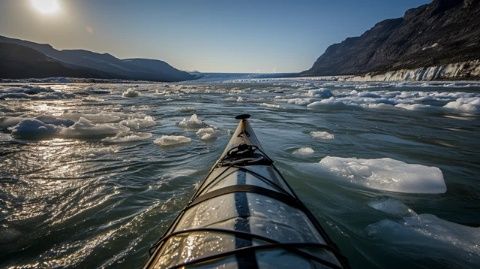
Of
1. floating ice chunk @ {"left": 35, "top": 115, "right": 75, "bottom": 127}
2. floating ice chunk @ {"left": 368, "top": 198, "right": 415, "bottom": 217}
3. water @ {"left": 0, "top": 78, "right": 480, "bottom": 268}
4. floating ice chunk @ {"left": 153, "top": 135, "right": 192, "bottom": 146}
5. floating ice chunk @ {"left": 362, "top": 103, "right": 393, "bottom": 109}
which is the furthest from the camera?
floating ice chunk @ {"left": 362, "top": 103, "right": 393, "bottom": 109}

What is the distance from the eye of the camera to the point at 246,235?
2412 millimetres

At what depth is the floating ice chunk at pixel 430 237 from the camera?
376 centimetres

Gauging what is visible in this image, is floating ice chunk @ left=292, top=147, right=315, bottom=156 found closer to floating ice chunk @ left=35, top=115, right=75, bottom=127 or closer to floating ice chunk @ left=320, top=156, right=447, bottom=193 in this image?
floating ice chunk @ left=320, top=156, right=447, bottom=193

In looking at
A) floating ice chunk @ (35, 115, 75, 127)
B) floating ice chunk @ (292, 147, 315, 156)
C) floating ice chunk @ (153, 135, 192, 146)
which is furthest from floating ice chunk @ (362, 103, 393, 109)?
floating ice chunk @ (35, 115, 75, 127)

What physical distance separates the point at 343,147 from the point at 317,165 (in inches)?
112

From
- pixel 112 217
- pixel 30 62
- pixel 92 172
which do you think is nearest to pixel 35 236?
pixel 112 217

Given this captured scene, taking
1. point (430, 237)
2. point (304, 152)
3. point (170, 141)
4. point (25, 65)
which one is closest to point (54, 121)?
point (170, 141)

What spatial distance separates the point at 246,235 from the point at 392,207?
12.0 feet

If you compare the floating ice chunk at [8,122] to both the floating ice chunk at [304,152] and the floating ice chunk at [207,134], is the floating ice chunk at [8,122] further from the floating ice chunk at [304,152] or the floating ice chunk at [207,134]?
the floating ice chunk at [304,152]

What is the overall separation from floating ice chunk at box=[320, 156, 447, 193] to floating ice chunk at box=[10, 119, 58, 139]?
9.52m

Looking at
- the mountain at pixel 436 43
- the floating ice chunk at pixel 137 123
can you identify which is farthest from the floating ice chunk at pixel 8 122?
the mountain at pixel 436 43

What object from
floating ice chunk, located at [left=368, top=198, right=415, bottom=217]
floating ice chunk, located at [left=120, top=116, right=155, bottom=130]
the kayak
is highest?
the kayak

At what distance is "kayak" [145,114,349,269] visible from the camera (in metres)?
2.20

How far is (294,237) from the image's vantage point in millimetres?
2533
